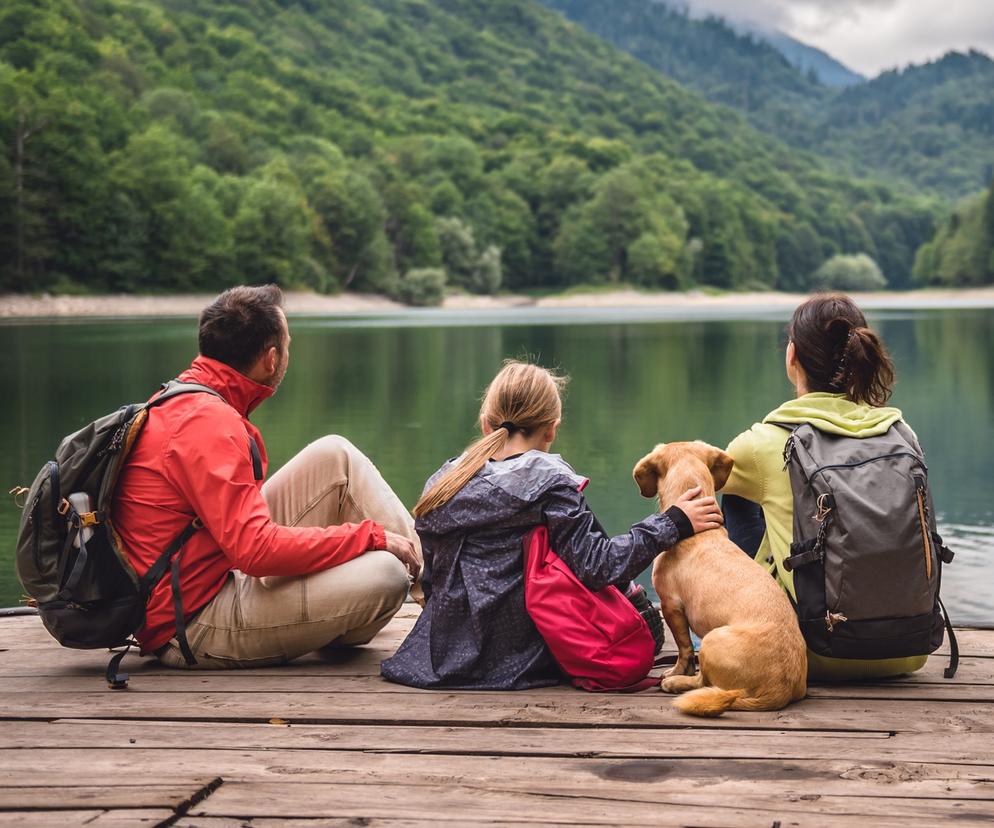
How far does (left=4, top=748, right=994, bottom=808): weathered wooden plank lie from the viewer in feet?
8.14

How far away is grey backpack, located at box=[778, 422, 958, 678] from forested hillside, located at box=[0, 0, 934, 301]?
62.5 meters

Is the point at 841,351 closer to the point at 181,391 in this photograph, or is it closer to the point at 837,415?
the point at 837,415

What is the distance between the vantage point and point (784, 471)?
350 cm

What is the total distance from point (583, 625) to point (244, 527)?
1038 mm

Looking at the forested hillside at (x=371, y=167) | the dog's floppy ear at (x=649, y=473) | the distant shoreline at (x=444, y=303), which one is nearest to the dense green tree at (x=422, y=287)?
the forested hillside at (x=371, y=167)

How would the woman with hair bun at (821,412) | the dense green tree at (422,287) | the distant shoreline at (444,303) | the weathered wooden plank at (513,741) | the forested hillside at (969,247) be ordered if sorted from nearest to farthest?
the weathered wooden plank at (513,741) < the woman with hair bun at (821,412) < the distant shoreline at (444,303) < the dense green tree at (422,287) < the forested hillside at (969,247)

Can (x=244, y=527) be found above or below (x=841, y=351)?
below

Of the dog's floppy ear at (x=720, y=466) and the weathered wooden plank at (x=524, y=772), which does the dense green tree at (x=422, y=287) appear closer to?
the dog's floppy ear at (x=720, y=466)

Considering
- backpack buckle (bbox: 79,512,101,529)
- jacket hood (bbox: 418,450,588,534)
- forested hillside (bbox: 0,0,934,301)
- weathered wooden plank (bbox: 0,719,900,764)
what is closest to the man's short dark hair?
backpack buckle (bbox: 79,512,101,529)

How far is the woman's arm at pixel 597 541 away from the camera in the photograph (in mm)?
3248

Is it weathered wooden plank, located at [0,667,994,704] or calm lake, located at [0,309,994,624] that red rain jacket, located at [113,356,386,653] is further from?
calm lake, located at [0,309,994,624]

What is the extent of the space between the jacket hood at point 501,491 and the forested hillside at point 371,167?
62.0 m

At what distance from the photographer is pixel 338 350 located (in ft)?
109

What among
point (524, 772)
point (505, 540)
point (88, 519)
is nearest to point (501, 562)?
point (505, 540)
